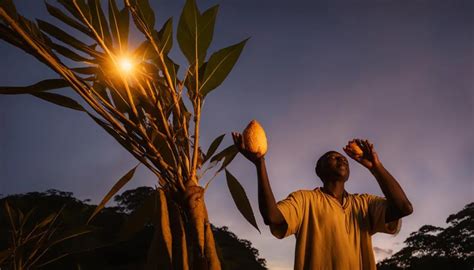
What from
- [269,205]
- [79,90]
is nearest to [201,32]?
[79,90]

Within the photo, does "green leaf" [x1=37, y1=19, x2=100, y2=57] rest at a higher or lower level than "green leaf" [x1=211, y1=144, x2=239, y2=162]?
higher

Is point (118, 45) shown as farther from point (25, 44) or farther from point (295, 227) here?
point (295, 227)

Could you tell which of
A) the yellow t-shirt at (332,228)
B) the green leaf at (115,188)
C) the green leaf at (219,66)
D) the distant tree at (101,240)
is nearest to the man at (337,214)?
the yellow t-shirt at (332,228)

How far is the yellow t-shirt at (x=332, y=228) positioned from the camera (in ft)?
5.06

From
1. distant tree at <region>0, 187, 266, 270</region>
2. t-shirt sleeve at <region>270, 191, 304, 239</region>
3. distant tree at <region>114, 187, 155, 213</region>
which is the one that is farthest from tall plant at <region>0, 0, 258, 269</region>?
distant tree at <region>114, 187, 155, 213</region>

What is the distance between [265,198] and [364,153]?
472 mm

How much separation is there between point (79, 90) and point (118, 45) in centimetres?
29

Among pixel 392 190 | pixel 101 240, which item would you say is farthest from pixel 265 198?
pixel 101 240

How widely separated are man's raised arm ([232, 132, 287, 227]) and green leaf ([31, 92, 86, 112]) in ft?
1.74

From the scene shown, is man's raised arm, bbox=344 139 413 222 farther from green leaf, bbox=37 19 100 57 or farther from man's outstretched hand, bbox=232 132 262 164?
green leaf, bbox=37 19 100 57

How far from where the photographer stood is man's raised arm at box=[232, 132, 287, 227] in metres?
1.23

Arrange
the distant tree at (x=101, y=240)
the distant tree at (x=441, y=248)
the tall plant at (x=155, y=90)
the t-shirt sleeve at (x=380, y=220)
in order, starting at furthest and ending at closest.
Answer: the distant tree at (x=441, y=248) < the distant tree at (x=101, y=240) < the t-shirt sleeve at (x=380, y=220) < the tall plant at (x=155, y=90)

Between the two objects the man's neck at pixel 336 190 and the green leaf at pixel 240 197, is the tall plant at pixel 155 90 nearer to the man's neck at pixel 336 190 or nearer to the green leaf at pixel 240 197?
the green leaf at pixel 240 197

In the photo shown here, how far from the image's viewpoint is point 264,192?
1372 millimetres
